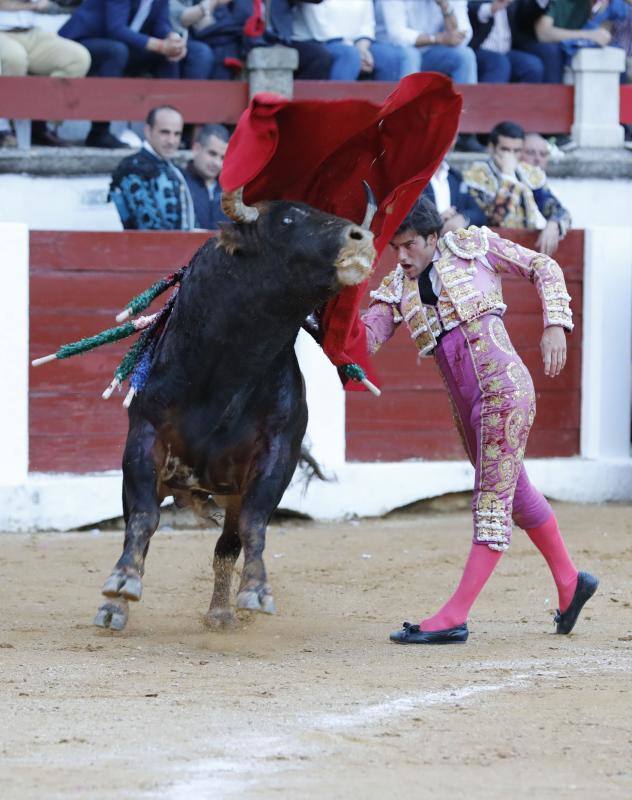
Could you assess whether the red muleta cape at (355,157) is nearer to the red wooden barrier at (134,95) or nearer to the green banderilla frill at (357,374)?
the green banderilla frill at (357,374)

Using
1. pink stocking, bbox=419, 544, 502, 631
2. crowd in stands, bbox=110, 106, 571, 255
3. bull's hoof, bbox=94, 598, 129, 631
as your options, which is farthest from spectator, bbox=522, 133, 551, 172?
bull's hoof, bbox=94, 598, 129, 631

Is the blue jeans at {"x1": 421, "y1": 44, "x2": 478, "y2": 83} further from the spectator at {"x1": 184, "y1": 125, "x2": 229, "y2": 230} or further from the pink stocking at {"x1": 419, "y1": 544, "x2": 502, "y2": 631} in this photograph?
the pink stocking at {"x1": 419, "y1": 544, "x2": 502, "y2": 631}

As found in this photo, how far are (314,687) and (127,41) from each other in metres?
5.26

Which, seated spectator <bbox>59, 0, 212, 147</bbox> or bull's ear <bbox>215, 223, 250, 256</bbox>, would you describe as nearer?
bull's ear <bbox>215, 223, 250, 256</bbox>

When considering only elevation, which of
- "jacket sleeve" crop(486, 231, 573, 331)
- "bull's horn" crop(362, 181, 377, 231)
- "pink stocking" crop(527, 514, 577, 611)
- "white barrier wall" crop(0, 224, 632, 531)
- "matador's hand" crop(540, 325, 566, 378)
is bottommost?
"white barrier wall" crop(0, 224, 632, 531)

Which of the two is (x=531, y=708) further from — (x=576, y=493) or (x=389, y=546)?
(x=576, y=493)

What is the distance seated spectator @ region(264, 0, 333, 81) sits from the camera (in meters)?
8.53

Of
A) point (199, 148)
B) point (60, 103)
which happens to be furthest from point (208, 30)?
point (199, 148)

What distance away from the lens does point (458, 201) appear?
7.72 meters

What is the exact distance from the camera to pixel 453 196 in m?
7.90

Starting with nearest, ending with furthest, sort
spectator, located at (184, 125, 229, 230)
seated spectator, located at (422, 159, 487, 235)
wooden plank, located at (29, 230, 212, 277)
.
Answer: wooden plank, located at (29, 230, 212, 277) < spectator, located at (184, 125, 229, 230) < seated spectator, located at (422, 159, 487, 235)

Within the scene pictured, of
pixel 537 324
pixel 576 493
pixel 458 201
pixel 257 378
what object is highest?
pixel 257 378

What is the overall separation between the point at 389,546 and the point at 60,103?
312cm

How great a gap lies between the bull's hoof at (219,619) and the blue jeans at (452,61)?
5.05 metres
